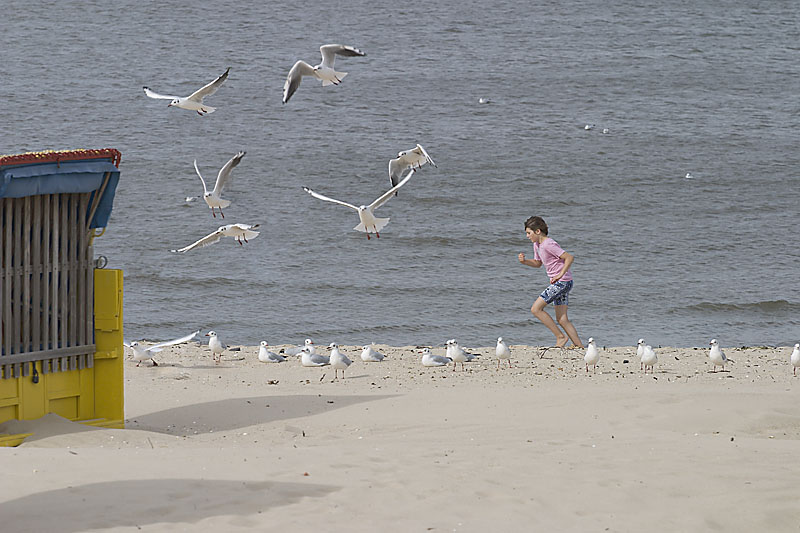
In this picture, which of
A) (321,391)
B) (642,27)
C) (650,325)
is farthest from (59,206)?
(642,27)

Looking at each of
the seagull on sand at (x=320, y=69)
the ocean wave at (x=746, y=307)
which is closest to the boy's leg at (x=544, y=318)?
the seagull on sand at (x=320, y=69)

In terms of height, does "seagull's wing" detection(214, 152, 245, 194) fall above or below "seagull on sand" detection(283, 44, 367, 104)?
below

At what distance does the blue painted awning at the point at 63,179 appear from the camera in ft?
26.0

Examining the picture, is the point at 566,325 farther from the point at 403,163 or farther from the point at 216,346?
the point at 216,346

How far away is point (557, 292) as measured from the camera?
12.8 m

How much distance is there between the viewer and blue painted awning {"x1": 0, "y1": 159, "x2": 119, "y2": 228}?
26.0 ft

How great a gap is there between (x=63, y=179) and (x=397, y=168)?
6.90 m

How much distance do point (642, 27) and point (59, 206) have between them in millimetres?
37174

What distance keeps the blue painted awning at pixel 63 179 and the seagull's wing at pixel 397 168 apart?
6.12m

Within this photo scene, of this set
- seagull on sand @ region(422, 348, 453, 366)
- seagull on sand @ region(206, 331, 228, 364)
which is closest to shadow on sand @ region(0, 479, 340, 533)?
seagull on sand @ region(422, 348, 453, 366)

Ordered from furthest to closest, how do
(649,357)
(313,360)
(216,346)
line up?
(216,346) → (313,360) → (649,357)

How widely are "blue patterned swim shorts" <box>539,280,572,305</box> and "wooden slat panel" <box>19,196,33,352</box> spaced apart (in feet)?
21.1

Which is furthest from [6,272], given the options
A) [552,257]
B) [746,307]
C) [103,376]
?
[746,307]

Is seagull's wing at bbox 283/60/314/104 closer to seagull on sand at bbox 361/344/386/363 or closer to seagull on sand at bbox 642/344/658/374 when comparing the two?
seagull on sand at bbox 361/344/386/363
